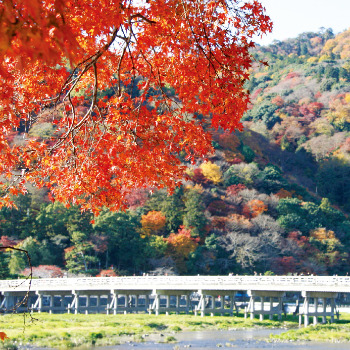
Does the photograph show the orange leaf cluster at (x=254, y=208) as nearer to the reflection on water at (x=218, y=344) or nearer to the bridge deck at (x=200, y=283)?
the bridge deck at (x=200, y=283)

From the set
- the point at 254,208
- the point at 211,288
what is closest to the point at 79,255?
the point at 211,288

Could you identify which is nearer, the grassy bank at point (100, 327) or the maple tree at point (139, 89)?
the maple tree at point (139, 89)

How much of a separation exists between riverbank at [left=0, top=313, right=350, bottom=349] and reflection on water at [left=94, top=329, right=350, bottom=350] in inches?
22.7

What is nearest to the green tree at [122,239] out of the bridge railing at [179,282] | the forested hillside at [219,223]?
the forested hillside at [219,223]

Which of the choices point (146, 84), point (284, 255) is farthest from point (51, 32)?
A: point (284, 255)

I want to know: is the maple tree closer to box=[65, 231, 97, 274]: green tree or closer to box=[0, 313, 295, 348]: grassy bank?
box=[0, 313, 295, 348]: grassy bank

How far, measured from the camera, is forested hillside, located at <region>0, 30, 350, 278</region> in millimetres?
37906

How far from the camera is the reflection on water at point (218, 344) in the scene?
19.4 metres

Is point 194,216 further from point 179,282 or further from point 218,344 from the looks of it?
point 218,344

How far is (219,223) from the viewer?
44.0 meters

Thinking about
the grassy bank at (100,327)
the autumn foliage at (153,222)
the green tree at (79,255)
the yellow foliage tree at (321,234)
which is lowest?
the grassy bank at (100,327)

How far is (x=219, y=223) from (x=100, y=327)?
68.0ft

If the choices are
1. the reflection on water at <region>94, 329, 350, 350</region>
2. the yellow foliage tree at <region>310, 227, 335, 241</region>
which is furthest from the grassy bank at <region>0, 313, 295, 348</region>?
the yellow foliage tree at <region>310, 227, 335, 241</region>

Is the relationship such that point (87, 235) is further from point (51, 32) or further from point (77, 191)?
point (51, 32)
